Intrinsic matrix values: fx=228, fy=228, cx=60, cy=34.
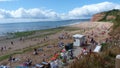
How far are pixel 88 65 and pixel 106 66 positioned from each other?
1.81ft

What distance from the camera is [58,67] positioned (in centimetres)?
1544

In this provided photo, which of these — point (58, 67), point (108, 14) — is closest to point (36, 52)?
point (58, 67)

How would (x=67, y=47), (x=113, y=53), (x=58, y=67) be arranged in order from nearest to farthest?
(x=113, y=53) < (x=58, y=67) < (x=67, y=47)

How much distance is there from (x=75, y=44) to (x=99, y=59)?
66.0 ft

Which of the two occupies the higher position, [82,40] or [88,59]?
[88,59]

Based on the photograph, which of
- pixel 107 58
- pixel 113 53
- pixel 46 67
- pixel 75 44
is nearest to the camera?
pixel 107 58

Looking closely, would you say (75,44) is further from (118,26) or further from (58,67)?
(58,67)

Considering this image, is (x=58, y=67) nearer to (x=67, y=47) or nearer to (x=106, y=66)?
(x=106, y=66)

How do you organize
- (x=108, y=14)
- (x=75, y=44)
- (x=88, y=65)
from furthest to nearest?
(x=108, y=14), (x=75, y=44), (x=88, y=65)

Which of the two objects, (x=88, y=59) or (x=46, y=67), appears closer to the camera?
(x=88, y=59)

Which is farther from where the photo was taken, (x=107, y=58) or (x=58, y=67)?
(x=58, y=67)

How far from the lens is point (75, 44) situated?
1081 inches

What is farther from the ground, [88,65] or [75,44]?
[88,65]

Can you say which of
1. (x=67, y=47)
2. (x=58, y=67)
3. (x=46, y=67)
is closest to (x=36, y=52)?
(x=67, y=47)
